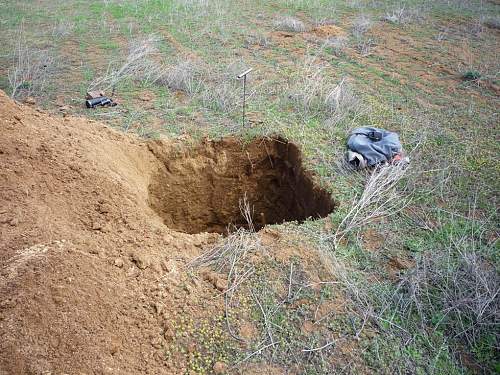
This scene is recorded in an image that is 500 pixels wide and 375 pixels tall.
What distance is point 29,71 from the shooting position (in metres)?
5.02

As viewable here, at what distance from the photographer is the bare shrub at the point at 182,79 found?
493 cm

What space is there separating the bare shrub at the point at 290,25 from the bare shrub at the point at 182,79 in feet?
8.22

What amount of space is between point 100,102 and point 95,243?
232cm

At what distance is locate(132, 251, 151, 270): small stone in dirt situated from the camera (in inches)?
105

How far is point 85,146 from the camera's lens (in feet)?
11.5

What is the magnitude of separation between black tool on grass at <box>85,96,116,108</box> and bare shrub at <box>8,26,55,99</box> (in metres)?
0.73

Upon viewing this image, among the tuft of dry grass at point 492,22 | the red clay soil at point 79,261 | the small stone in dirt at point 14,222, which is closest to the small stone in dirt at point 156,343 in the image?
the red clay soil at point 79,261

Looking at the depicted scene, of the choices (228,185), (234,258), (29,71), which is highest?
(29,71)

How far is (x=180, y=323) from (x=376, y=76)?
4356mm

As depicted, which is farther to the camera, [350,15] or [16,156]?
[350,15]

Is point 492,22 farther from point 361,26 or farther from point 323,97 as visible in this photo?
point 323,97

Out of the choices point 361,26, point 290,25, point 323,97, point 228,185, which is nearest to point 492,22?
point 361,26

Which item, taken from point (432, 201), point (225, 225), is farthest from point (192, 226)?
point (432, 201)

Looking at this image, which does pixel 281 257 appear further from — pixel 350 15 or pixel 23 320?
pixel 350 15
